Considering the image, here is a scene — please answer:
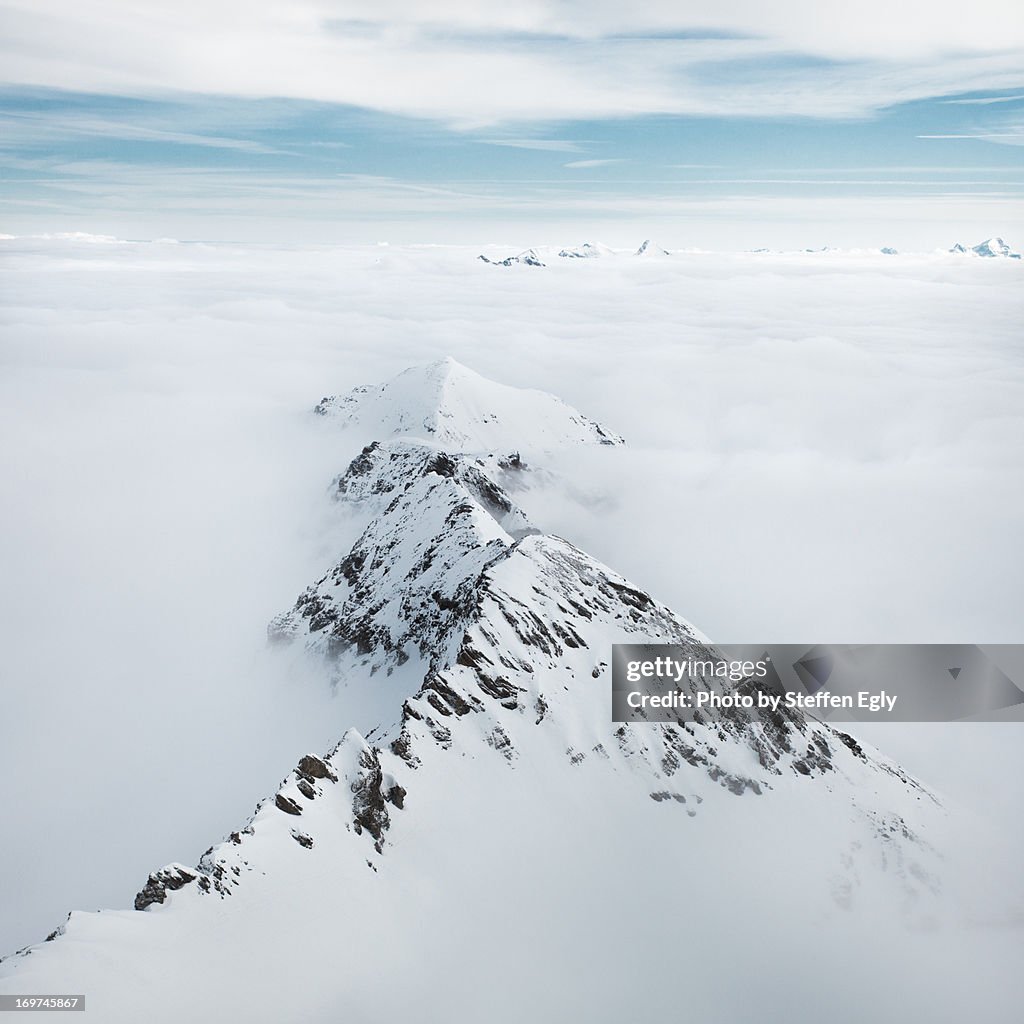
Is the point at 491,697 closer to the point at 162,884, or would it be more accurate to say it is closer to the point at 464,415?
the point at 162,884

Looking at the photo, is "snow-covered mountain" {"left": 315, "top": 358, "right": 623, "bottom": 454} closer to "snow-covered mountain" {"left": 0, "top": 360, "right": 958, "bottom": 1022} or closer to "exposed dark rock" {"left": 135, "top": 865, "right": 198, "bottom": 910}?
"snow-covered mountain" {"left": 0, "top": 360, "right": 958, "bottom": 1022}

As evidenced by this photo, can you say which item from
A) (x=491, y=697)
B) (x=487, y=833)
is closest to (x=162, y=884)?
(x=487, y=833)

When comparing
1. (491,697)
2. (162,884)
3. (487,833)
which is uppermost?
(491,697)

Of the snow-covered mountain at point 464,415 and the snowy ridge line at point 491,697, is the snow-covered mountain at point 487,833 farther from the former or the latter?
the snow-covered mountain at point 464,415

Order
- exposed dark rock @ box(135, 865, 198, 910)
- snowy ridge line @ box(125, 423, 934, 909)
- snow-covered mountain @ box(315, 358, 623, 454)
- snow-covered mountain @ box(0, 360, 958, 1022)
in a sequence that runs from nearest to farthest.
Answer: exposed dark rock @ box(135, 865, 198, 910) < snow-covered mountain @ box(0, 360, 958, 1022) < snowy ridge line @ box(125, 423, 934, 909) < snow-covered mountain @ box(315, 358, 623, 454)

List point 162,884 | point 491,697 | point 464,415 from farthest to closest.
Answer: point 464,415, point 491,697, point 162,884

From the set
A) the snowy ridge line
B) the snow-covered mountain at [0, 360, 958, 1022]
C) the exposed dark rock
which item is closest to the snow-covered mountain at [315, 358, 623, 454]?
the snowy ridge line
